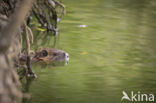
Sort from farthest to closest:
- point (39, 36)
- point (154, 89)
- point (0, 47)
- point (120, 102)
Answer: point (39, 36)
point (154, 89)
point (120, 102)
point (0, 47)

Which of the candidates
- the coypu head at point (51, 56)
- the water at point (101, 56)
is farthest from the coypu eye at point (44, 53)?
the water at point (101, 56)

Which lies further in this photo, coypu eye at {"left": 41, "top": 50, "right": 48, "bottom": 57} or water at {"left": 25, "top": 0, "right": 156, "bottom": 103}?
coypu eye at {"left": 41, "top": 50, "right": 48, "bottom": 57}

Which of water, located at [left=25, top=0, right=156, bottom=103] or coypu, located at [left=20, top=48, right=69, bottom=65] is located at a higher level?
coypu, located at [left=20, top=48, right=69, bottom=65]

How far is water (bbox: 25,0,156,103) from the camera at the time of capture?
15.2ft

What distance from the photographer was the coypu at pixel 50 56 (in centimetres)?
550

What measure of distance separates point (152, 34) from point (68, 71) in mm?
2345

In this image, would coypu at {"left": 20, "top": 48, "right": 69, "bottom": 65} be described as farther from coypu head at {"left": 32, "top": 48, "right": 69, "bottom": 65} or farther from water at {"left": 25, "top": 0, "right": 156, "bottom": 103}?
water at {"left": 25, "top": 0, "right": 156, "bottom": 103}

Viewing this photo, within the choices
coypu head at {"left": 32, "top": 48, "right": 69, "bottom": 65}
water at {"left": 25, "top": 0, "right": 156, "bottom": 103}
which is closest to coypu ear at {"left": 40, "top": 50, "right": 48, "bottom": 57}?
coypu head at {"left": 32, "top": 48, "right": 69, "bottom": 65}

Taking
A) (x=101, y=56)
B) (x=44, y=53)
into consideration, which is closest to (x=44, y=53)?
(x=44, y=53)

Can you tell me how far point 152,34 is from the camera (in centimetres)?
707

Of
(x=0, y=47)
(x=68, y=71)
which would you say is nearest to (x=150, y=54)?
(x=68, y=71)

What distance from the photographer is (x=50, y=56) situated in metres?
5.58

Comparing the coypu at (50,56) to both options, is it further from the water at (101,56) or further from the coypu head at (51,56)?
the water at (101,56)

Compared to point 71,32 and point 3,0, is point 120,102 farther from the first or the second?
point 71,32
